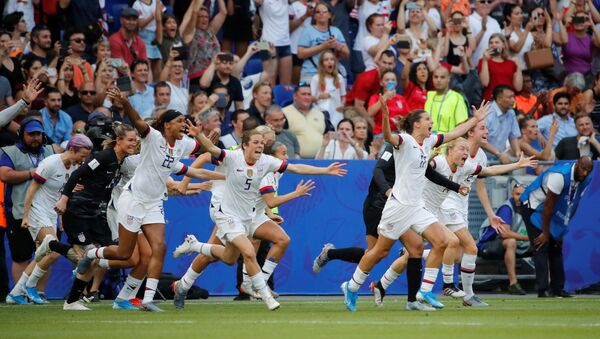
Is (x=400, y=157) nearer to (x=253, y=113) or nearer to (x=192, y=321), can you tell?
(x=192, y=321)

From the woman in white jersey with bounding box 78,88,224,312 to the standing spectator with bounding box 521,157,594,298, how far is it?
19.6 ft

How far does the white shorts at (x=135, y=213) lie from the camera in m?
14.3

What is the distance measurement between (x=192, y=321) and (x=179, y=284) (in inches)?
84.8

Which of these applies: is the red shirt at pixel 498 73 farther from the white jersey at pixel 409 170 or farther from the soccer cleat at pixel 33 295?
the soccer cleat at pixel 33 295

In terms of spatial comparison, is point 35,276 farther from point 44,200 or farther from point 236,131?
point 236,131

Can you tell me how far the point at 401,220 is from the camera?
14.0 m

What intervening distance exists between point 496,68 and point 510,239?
5.06 metres

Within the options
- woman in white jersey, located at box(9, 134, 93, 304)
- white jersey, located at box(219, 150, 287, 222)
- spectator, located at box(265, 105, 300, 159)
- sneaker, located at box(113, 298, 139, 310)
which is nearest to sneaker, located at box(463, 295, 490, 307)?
white jersey, located at box(219, 150, 287, 222)

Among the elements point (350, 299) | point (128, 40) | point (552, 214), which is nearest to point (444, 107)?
point (552, 214)

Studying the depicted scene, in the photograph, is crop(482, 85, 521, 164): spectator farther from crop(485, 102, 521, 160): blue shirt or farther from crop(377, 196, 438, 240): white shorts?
crop(377, 196, 438, 240): white shorts

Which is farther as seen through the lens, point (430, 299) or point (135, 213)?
point (430, 299)

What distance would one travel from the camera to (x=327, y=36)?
72.7ft

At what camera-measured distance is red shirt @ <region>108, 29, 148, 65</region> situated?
803 inches

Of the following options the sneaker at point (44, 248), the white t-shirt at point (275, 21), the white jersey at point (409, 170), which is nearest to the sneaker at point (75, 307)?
the sneaker at point (44, 248)
